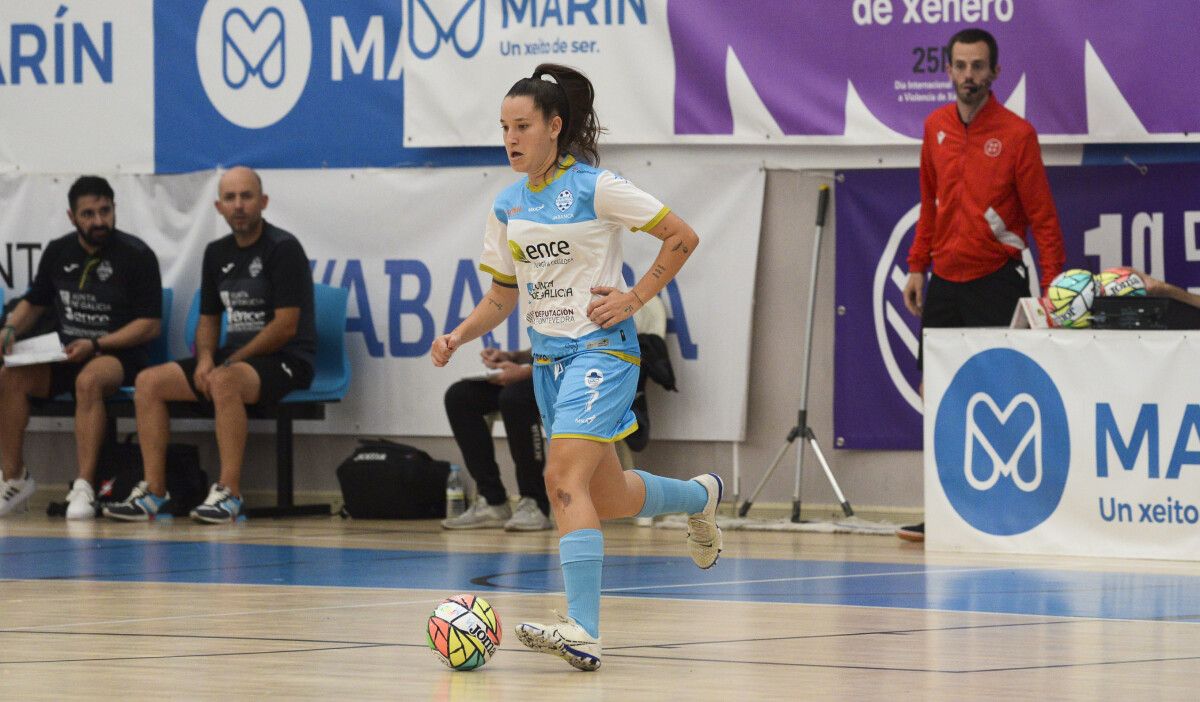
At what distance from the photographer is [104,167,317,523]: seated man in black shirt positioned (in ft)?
28.0

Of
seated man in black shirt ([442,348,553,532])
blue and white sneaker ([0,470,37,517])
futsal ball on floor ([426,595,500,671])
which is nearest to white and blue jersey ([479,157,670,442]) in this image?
futsal ball on floor ([426,595,500,671])

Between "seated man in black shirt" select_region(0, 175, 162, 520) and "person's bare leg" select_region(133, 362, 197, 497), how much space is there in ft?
1.25

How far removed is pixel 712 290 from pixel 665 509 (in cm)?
403

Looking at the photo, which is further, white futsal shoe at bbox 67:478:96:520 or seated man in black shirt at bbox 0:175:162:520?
seated man in black shirt at bbox 0:175:162:520

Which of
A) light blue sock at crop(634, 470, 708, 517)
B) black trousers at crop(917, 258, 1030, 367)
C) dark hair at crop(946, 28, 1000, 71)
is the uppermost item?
dark hair at crop(946, 28, 1000, 71)

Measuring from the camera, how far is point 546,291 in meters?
4.26

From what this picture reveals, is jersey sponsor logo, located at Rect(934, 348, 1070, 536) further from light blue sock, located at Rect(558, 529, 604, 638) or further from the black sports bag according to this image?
light blue sock, located at Rect(558, 529, 604, 638)

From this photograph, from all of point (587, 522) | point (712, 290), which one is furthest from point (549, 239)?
point (712, 290)

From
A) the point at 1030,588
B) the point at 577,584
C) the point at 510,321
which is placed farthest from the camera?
the point at 510,321

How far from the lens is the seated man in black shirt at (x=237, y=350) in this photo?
8.52m

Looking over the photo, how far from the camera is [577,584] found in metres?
3.88

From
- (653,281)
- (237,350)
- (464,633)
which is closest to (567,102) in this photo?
(653,281)

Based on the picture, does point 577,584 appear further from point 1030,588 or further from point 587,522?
point 1030,588

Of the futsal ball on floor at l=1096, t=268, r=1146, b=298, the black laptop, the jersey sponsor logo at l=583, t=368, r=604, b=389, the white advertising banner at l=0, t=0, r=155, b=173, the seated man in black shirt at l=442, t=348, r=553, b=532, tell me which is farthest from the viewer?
the white advertising banner at l=0, t=0, r=155, b=173
